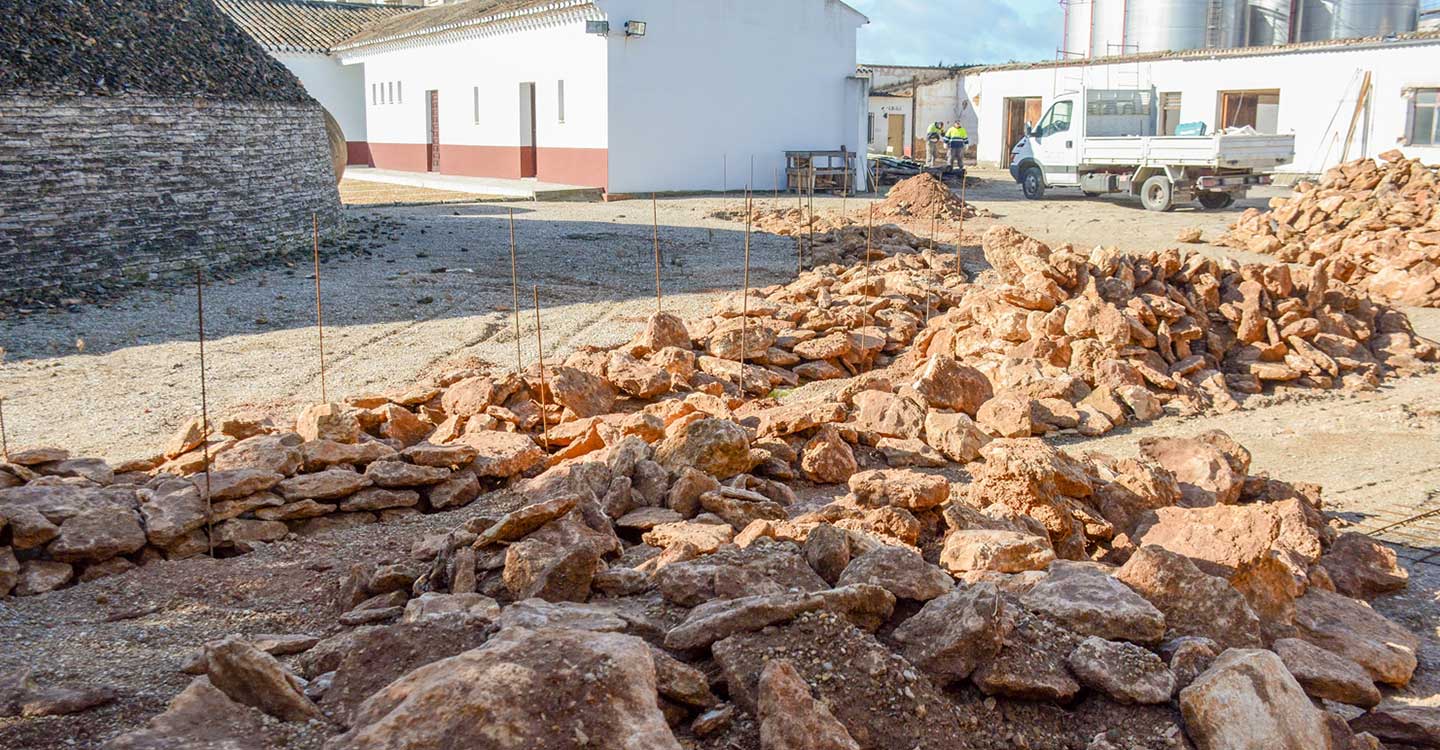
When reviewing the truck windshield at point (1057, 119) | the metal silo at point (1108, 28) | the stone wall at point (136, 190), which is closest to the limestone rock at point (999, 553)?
the stone wall at point (136, 190)

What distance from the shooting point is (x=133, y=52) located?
14.5 metres

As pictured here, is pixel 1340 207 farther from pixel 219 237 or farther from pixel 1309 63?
pixel 219 237

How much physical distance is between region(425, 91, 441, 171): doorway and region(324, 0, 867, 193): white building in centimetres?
44

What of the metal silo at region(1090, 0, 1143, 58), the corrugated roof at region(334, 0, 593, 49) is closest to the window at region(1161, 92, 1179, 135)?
the metal silo at region(1090, 0, 1143, 58)

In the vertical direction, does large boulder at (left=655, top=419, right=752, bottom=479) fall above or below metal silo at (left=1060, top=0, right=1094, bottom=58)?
below

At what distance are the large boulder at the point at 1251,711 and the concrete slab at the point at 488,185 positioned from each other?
21811 millimetres

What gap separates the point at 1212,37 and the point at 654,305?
26.4 m

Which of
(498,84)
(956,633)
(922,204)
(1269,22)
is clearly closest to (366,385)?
(956,633)

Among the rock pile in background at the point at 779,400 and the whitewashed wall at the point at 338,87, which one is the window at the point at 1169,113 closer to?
the rock pile in background at the point at 779,400

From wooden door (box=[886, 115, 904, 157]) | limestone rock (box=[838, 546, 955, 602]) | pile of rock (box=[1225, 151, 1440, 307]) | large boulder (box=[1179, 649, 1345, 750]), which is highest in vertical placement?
wooden door (box=[886, 115, 904, 157])

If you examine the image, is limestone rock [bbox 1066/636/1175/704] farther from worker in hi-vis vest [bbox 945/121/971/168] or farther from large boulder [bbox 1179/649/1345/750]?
worker in hi-vis vest [bbox 945/121/971/168]

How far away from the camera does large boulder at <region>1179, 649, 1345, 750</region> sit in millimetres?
3270

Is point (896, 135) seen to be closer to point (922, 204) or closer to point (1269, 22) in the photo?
point (1269, 22)

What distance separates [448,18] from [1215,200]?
63.3 ft
